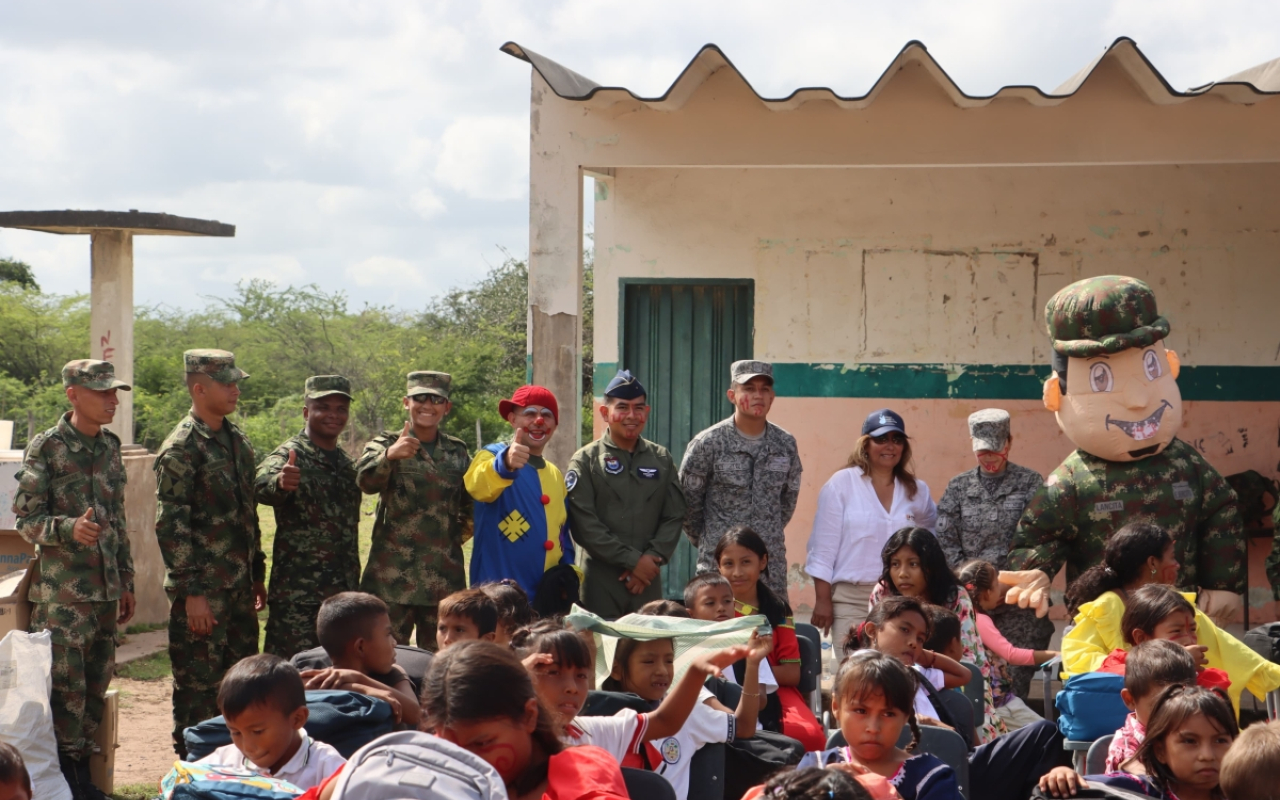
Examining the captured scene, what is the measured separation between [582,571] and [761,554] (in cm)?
128

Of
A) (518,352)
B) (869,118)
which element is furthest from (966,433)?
(518,352)

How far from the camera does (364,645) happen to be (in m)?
3.85

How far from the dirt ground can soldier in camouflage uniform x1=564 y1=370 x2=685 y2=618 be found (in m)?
2.20

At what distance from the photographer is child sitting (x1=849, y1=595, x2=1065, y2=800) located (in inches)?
158

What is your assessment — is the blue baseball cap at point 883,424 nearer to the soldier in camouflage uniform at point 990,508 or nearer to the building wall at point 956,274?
the soldier in camouflage uniform at point 990,508

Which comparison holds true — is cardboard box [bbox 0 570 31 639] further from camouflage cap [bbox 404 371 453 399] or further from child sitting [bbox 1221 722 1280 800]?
child sitting [bbox 1221 722 1280 800]

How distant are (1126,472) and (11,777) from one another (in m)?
4.70

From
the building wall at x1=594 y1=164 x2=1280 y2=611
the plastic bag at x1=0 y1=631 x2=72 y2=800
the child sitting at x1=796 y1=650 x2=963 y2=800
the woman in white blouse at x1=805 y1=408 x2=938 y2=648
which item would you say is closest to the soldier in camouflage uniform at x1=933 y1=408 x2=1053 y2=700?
the woman in white blouse at x1=805 y1=408 x2=938 y2=648

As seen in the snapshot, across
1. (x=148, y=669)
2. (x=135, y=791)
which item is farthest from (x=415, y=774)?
(x=148, y=669)

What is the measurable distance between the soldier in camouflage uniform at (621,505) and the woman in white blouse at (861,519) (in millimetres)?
697

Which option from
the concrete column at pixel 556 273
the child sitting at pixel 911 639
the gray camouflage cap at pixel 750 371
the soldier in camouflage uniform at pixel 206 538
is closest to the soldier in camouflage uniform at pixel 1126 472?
the gray camouflage cap at pixel 750 371

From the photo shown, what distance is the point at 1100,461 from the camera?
5.89 m

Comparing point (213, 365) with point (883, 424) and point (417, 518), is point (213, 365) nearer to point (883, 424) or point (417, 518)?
point (417, 518)

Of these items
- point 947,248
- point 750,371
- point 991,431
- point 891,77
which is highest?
point 891,77
